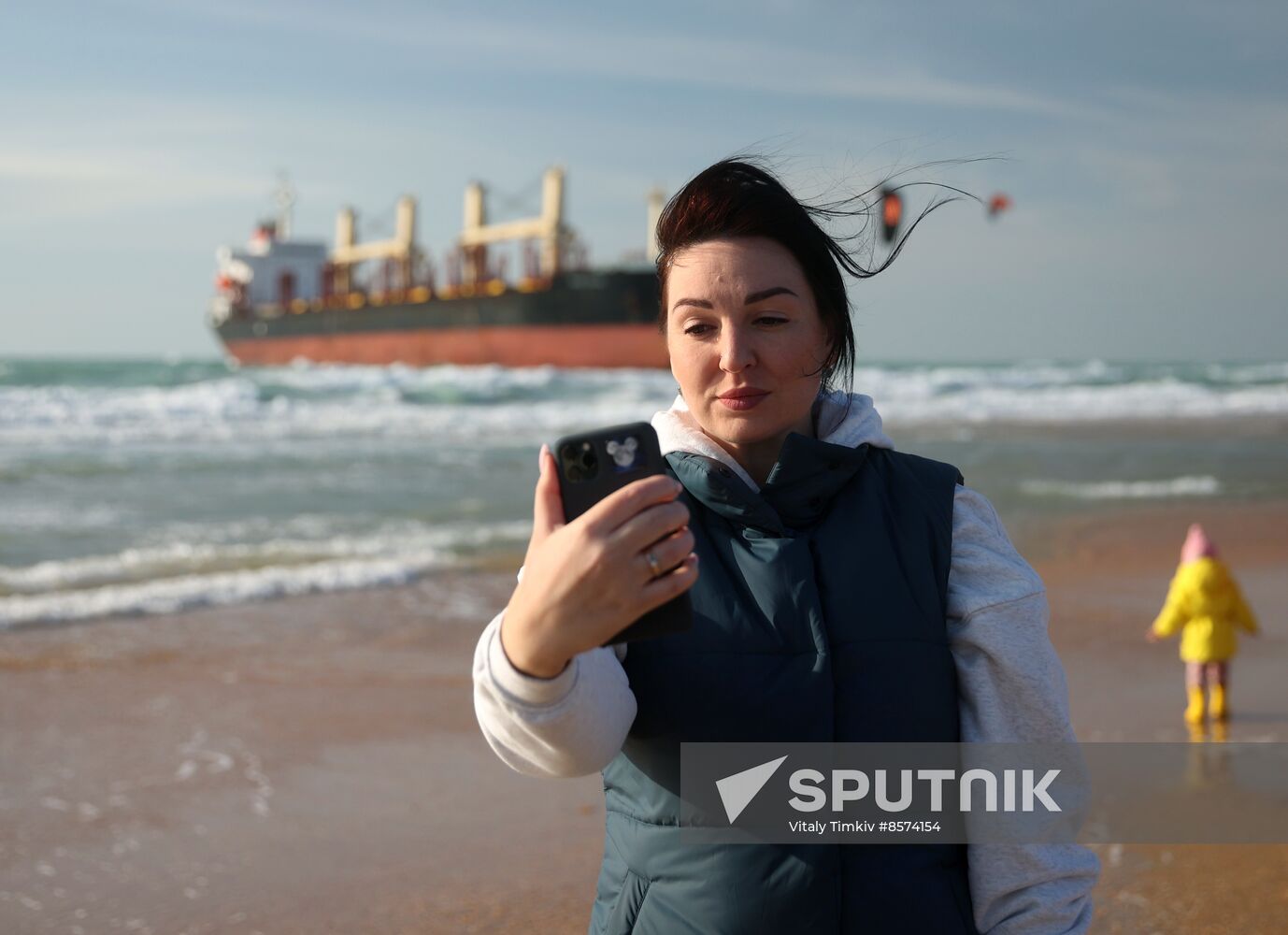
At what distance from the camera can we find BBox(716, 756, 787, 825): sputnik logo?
1157 millimetres

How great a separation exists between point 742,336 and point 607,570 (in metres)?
0.41

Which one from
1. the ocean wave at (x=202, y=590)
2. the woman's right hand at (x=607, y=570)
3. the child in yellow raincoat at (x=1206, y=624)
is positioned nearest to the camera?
the woman's right hand at (x=607, y=570)

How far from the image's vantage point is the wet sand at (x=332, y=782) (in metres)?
2.89

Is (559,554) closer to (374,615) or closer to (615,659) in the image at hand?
(615,659)

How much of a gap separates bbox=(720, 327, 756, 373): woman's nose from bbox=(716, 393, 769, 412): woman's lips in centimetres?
3

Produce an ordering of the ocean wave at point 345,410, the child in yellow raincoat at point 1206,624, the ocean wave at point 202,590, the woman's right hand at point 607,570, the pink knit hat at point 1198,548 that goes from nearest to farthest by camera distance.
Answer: the woman's right hand at point 607,570 → the child in yellow raincoat at point 1206,624 → the pink knit hat at point 1198,548 → the ocean wave at point 202,590 → the ocean wave at point 345,410

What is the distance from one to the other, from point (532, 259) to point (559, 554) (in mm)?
39130

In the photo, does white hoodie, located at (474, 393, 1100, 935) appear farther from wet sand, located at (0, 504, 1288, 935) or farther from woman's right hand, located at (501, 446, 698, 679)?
wet sand, located at (0, 504, 1288, 935)

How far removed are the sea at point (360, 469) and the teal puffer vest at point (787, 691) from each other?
552 centimetres

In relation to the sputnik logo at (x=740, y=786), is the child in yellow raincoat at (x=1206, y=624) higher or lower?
lower

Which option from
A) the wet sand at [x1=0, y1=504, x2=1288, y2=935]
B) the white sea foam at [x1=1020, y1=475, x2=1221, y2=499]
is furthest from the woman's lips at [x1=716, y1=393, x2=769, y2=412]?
the white sea foam at [x1=1020, y1=475, x2=1221, y2=499]

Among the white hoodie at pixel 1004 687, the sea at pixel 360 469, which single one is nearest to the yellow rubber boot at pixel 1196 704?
the white hoodie at pixel 1004 687

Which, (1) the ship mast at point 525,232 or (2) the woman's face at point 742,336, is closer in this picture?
(2) the woman's face at point 742,336

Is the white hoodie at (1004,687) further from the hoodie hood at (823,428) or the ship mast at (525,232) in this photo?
the ship mast at (525,232)
